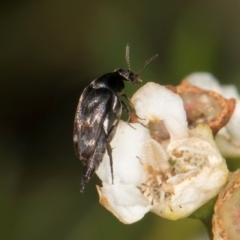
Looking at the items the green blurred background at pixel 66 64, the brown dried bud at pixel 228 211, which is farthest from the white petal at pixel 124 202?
the green blurred background at pixel 66 64

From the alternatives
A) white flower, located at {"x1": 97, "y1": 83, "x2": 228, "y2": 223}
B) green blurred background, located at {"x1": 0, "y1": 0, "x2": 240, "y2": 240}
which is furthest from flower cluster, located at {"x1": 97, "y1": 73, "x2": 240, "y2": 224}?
green blurred background, located at {"x1": 0, "y1": 0, "x2": 240, "y2": 240}

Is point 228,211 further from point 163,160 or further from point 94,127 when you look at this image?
point 94,127

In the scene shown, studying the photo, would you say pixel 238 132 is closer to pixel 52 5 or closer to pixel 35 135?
pixel 35 135

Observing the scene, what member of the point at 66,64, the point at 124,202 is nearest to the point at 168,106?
the point at 124,202

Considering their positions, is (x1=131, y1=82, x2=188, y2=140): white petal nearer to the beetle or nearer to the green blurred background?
the beetle

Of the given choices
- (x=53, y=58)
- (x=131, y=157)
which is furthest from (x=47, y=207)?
(x=131, y=157)

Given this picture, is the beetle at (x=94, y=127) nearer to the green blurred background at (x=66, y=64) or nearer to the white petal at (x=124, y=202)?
the white petal at (x=124, y=202)
